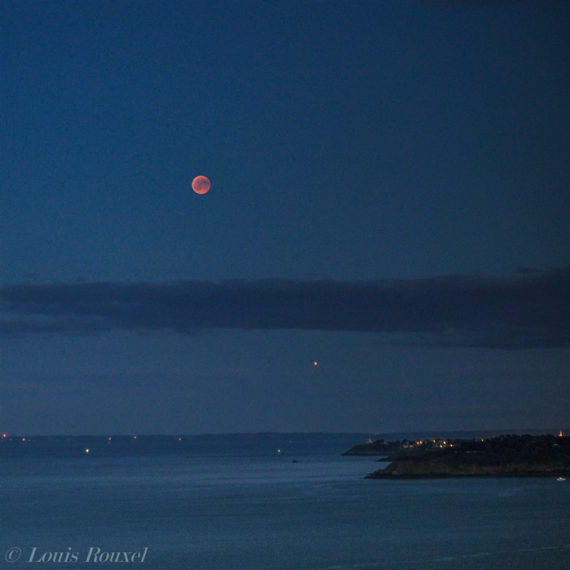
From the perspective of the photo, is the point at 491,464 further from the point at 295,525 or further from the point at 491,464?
the point at 295,525

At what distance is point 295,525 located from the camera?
8431cm

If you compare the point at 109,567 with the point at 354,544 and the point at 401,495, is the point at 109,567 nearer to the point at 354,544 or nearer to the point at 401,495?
the point at 354,544

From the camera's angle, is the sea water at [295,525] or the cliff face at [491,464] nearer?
the sea water at [295,525]

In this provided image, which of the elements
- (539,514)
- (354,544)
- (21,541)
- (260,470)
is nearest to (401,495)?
(539,514)

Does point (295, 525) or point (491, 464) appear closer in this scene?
point (295, 525)

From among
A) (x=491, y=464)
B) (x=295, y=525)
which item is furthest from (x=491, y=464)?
(x=295, y=525)

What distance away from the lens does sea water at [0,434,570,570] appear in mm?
65125

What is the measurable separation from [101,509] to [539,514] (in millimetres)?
42380

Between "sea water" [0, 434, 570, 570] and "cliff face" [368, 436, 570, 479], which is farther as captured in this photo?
"cliff face" [368, 436, 570, 479]

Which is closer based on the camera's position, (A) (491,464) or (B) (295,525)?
(B) (295,525)

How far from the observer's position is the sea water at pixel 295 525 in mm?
65125

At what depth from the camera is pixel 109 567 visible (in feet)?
206

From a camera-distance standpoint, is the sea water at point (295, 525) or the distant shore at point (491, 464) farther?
the distant shore at point (491, 464)

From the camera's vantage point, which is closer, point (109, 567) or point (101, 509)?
A: point (109, 567)
